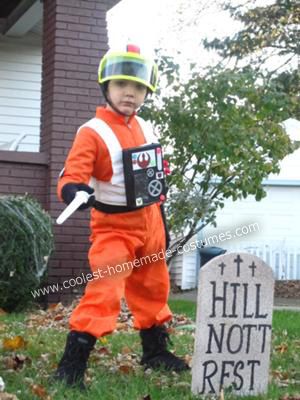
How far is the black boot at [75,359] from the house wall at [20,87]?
827 cm

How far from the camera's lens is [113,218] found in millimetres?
4363

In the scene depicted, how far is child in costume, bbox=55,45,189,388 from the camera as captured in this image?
4203 mm

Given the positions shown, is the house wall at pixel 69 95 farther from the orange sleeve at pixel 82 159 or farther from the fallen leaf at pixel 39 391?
the fallen leaf at pixel 39 391

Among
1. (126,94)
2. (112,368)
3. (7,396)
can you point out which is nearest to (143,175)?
(126,94)

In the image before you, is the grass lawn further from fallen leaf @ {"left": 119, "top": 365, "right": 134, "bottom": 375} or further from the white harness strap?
the white harness strap

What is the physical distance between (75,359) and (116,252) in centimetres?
55

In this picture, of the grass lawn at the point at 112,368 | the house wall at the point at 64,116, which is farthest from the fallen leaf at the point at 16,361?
the house wall at the point at 64,116

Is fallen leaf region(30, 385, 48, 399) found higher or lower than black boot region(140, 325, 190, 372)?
lower

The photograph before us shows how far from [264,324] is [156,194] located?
0.84 m

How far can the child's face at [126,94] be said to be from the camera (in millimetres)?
4363

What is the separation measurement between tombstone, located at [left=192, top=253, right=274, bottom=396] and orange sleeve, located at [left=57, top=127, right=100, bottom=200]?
743 millimetres

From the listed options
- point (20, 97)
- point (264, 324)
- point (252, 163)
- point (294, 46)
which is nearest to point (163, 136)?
point (252, 163)

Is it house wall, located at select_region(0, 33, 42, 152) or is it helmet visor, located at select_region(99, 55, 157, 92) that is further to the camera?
house wall, located at select_region(0, 33, 42, 152)

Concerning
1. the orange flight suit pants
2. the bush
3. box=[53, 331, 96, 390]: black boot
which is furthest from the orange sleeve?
the bush
